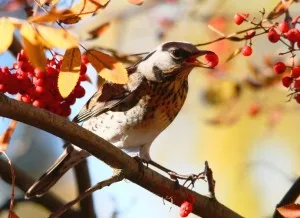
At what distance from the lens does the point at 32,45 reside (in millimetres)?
1746

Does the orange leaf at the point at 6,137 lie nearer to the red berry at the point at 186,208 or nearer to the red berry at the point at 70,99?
the red berry at the point at 70,99

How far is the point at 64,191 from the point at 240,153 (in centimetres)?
155

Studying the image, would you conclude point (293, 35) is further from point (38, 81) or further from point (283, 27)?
point (38, 81)

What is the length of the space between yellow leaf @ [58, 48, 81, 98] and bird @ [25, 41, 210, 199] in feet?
3.86

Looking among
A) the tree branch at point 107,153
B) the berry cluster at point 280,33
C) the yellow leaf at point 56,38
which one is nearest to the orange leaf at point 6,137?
the tree branch at point 107,153

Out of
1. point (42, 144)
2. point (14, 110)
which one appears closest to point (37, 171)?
point (42, 144)

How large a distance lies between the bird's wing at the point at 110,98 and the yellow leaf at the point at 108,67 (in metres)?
1.16

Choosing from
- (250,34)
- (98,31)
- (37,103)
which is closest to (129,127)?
(98,31)

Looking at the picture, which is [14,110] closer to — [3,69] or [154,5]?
[3,69]

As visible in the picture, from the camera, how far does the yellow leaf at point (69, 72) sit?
1.95 meters

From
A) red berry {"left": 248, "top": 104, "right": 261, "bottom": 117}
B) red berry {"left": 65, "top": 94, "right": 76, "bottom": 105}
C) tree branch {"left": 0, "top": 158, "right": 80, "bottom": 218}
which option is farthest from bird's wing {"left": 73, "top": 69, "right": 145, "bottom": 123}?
red berry {"left": 248, "top": 104, "right": 261, "bottom": 117}

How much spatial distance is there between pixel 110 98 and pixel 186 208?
100cm

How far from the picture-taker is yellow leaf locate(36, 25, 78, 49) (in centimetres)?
169

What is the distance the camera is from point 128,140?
3.32 meters
